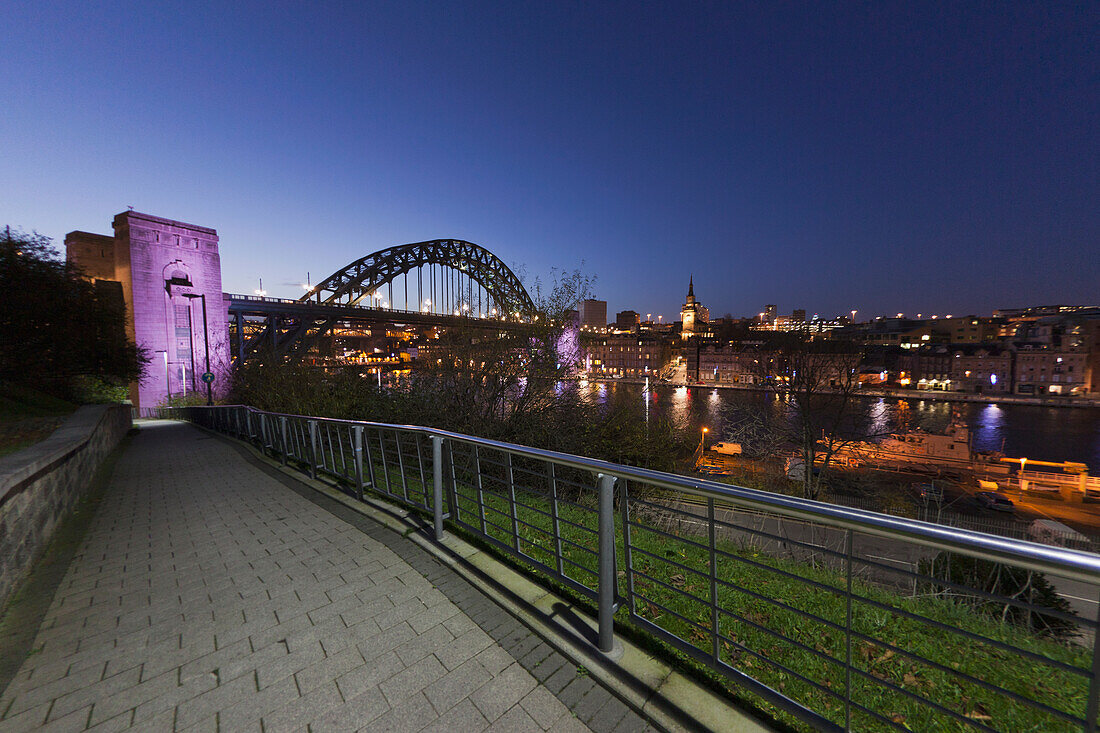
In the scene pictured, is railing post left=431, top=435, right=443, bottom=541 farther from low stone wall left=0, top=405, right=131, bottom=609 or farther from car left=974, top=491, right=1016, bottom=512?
car left=974, top=491, right=1016, bottom=512

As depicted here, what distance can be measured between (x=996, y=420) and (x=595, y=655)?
76.5 m

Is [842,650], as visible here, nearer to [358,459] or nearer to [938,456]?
[358,459]

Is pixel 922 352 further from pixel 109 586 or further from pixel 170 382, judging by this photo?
pixel 170 382

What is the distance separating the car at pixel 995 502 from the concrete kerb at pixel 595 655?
34.0m

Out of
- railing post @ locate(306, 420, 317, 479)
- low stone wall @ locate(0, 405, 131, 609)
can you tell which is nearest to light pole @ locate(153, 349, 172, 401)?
low stone wall @ locate(0, 405, 131, 609)

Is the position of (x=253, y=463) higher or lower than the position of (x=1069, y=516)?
higher

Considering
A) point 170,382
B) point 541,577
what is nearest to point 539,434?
point 541,577

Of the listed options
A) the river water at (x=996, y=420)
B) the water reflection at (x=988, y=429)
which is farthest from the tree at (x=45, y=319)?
the water reflection at (x=988, y=429)

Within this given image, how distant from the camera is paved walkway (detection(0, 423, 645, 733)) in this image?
2225mm

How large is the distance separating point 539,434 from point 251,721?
8075 mm

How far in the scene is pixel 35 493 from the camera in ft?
14.1

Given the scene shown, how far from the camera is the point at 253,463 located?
27.5 ft

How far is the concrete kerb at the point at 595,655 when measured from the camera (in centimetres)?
210

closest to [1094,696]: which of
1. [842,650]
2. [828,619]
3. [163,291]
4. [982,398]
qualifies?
[842,650]
